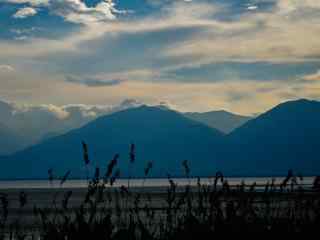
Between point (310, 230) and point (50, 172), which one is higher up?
point (50, 172)

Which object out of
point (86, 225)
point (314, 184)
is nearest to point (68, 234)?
point (86, 225)

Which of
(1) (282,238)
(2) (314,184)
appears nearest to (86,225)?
(1) (282,238)

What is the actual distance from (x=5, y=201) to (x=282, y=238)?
368cm

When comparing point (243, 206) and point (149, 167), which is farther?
point (243, 206)

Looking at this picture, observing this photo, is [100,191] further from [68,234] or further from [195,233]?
[195,233]

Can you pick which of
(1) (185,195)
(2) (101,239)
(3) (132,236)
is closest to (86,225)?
(2) (101,239)

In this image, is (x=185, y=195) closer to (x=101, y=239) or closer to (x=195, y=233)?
(x=195, y=233)

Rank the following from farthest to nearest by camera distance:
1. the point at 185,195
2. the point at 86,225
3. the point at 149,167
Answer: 1. the point at 185,195
2. the point at 149,167
3. the point at 86,225

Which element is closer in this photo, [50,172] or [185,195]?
[50,172]

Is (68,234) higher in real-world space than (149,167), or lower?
lower

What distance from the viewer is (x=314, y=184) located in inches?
362

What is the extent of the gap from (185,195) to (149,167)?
34.8 inches

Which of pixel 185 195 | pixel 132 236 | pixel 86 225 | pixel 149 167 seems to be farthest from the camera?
pixel 185 195

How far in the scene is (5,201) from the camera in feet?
25.5
